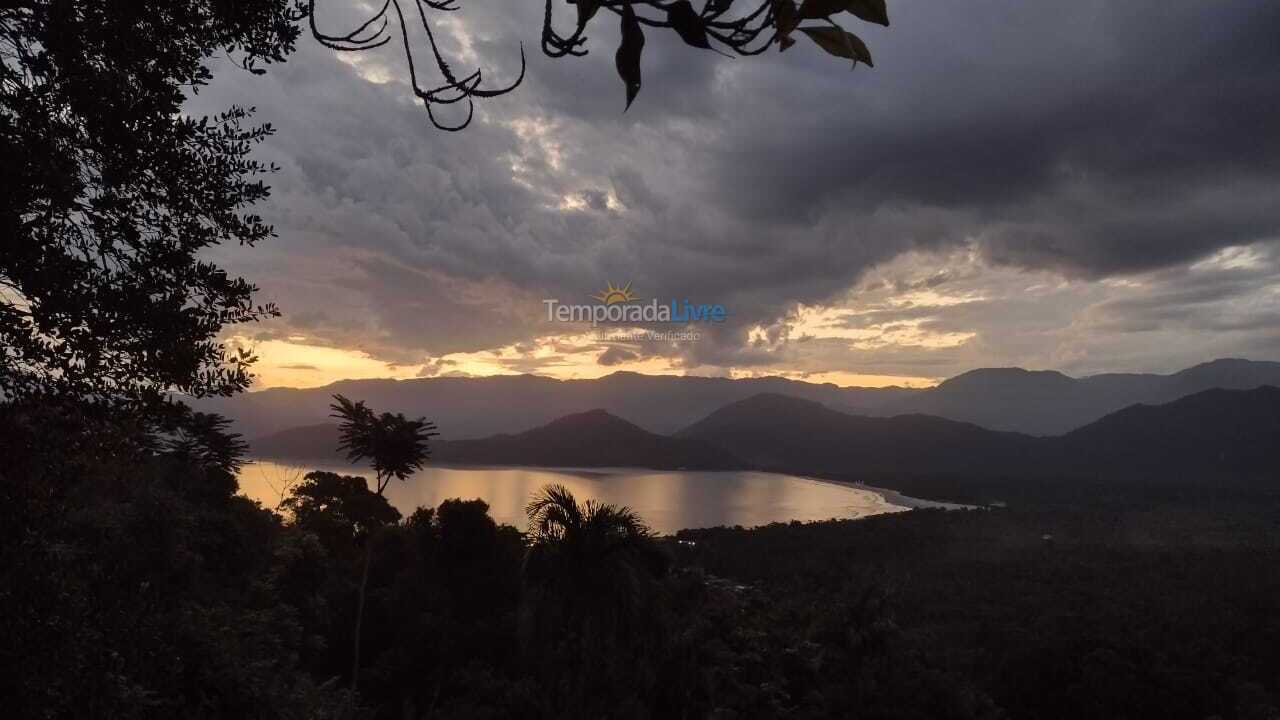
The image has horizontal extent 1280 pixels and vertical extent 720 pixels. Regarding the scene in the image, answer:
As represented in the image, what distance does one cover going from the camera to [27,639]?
2938mm

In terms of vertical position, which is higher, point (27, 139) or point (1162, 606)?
point (27, 139)

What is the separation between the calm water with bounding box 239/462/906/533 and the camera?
80938 mm

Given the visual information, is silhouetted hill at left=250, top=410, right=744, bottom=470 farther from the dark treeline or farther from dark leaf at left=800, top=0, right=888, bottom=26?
dark leaf at left=800, top=0, right=888, bottom=26

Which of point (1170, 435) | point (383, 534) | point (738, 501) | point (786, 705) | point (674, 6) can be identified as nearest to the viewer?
point (674, 6)

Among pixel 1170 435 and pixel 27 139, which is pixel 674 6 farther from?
Result: pixel 1170 435

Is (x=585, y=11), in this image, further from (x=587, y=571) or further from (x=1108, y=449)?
(x=1108, y=449)

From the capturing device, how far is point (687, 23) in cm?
112

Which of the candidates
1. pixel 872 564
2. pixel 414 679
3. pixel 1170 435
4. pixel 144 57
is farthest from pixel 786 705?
pixel 1170 435

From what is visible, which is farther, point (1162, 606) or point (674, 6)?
point (1162, 606)

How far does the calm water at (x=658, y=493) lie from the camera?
80.9 meters

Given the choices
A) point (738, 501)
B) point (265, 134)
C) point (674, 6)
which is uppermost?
point (265, 134)

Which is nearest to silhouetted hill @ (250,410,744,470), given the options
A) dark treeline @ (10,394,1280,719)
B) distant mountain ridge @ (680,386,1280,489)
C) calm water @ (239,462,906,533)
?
calm water @ (239,462,906,533)

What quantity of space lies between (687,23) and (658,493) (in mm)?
116434

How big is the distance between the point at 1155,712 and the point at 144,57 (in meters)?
21.2
